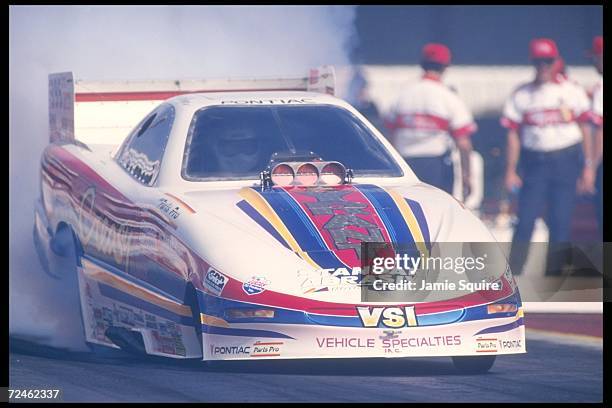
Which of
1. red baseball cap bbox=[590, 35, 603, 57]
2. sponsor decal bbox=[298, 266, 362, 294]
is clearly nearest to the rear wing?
sponsor decal bbox=[298, 266, 362, 294]

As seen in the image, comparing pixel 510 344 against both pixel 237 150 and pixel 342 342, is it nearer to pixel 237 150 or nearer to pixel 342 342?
pixel 342 342

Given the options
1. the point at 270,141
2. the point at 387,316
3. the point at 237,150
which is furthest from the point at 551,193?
the point at 387,316

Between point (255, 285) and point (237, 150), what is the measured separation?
1.50 meters

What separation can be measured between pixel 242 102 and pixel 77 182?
3.65ft

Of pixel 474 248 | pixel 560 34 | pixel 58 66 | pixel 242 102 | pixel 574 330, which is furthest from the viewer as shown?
pixel 560 34

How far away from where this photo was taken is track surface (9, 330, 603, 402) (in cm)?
757

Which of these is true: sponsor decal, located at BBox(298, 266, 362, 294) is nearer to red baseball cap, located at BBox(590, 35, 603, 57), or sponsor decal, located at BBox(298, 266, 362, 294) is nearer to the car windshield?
the car windshield

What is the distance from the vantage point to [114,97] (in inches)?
439

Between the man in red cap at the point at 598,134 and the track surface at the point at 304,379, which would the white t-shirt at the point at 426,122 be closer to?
the man in red cap at the point at 598,134

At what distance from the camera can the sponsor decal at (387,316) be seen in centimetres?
744

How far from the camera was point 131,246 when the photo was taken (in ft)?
27.6

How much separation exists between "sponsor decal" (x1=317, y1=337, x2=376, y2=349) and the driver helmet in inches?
62.1

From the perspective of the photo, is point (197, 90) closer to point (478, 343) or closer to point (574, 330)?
point (574, 330)

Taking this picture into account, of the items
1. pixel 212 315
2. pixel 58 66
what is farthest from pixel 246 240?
pixel 58 66
